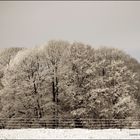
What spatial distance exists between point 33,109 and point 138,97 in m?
12.9

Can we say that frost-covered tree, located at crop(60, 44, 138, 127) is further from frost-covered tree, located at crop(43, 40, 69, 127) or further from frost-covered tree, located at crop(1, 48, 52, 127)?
frost-covered tree, located at crop(1, 48, 52, 127)

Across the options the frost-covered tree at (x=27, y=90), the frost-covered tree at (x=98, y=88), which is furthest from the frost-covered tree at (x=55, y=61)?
the frost-covered tree at (x=98, y=88)

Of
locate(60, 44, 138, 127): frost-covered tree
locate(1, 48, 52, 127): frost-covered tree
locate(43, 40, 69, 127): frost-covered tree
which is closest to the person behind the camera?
locate(60, 44, 138, 127): frost-covered tree

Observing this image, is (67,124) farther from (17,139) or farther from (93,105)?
(17,139)

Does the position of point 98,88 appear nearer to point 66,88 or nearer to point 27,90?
point 66,88

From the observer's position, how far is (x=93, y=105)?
37.5 meters

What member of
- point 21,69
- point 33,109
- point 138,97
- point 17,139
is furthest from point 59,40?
point 17,139

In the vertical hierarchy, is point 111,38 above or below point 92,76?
above

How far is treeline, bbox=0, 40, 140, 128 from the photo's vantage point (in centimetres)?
3725

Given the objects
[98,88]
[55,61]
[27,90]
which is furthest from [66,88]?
[27,90]

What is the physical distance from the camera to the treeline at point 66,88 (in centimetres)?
3725

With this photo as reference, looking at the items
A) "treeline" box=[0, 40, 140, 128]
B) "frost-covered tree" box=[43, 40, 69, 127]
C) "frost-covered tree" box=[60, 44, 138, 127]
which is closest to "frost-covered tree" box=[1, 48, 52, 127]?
"treeline" box=[0, 40, 140, 128]

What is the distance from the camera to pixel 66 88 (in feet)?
126

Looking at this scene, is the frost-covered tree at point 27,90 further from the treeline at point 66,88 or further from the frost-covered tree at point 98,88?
the frost-covered tree at point 98,88
